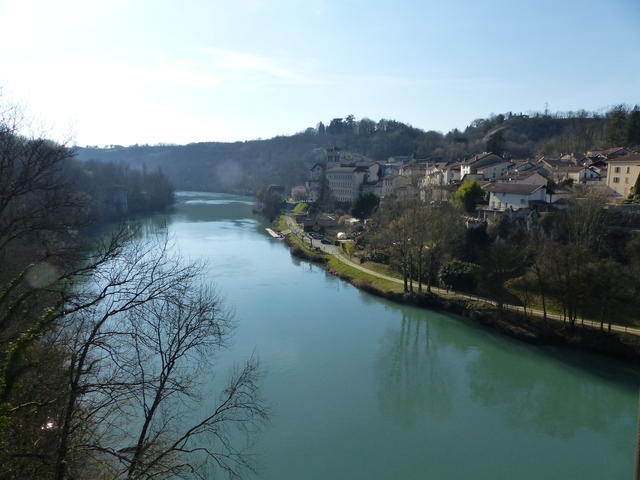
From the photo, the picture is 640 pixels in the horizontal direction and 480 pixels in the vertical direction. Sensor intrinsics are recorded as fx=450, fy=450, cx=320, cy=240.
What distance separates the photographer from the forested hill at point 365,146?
36406 millimetres

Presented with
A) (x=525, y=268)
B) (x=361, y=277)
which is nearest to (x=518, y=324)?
(x=525, y=268)

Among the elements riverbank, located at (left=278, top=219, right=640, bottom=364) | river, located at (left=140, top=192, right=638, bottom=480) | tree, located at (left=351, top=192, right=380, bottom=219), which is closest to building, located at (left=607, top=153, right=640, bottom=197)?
riverbank, located at (left=278, top=219, right=640, bottom=364)

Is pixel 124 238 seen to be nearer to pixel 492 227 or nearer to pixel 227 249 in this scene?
pixel 492 227

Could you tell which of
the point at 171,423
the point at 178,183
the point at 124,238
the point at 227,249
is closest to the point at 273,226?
the point at 227,249

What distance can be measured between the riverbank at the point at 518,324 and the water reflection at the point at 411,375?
123 centimetres

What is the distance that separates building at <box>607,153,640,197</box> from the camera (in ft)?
54.6

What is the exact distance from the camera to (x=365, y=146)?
67.3m

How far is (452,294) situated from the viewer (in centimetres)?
1502

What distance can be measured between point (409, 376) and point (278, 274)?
9.43 m

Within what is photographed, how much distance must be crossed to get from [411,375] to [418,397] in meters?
1.09

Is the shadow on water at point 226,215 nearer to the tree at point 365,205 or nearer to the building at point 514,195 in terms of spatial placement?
the tree at point 365,205

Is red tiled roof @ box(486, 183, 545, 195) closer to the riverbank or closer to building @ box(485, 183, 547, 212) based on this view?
building @ box(485, 183, 547, 212)

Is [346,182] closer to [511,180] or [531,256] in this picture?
[511,180]

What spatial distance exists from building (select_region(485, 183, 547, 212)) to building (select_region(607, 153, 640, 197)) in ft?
10.4
